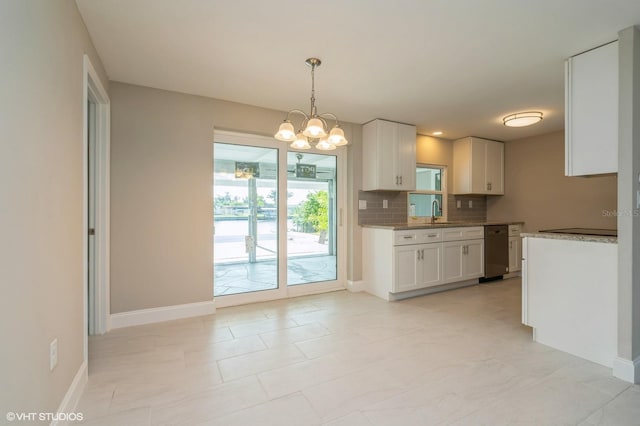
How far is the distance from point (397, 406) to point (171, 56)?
303 cm

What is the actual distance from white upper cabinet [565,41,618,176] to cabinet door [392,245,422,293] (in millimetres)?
1891

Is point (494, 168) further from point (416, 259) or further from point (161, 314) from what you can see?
point (161, 314)

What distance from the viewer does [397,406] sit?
1.74 meters

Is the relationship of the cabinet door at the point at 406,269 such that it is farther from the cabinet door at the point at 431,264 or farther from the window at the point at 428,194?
the window at the point at 428,194

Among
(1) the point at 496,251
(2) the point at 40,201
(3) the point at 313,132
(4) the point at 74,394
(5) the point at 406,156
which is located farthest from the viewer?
(1) the point at 496,251

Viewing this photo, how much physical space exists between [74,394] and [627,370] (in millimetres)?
3491

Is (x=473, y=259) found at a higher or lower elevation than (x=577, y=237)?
lower

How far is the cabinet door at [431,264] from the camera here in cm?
404

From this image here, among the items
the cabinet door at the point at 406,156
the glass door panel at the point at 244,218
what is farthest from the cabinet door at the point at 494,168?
the glass door panel at the point at 244,218

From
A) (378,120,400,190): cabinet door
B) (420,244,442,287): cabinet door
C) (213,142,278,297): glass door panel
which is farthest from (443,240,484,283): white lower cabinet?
(213,142,278,297): glass door panel

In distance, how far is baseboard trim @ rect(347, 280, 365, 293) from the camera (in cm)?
430

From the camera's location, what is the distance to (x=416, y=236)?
3.98 m

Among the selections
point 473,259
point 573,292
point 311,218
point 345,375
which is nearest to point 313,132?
point 345,375

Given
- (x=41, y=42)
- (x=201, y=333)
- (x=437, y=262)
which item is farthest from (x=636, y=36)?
(x=201, y=333)
